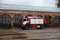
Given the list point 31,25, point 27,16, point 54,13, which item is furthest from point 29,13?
point 54,13

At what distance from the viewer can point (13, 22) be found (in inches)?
1328

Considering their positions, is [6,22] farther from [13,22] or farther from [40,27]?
[40,27]

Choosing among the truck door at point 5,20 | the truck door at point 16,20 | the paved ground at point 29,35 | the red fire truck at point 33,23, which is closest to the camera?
the paved ground at point 29,35

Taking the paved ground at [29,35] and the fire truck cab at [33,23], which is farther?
the fire truck cab at [33,23]

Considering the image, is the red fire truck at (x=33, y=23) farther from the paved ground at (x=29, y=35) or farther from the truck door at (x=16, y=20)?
the paved ground at (x=29, y=35)

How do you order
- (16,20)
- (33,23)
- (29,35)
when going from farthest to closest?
(16,20) → (33,23) → (29,35)

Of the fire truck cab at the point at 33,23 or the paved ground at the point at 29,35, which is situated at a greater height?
the paved ground at the point at 29,35

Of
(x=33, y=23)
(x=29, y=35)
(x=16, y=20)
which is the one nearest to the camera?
(x=29, y=35)

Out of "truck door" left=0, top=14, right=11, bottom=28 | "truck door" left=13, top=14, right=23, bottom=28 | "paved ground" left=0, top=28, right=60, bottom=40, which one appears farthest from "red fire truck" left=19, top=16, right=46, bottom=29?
"paved ground" left=0, top=28, right=60, bottom=40

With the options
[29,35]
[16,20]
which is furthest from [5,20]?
[29,35]

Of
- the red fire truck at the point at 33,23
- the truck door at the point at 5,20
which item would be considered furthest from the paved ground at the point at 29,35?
the truck door at the point at 5,20

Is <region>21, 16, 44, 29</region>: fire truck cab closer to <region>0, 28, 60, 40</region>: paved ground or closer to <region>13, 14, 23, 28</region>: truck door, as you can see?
<region>13, 14, 23, 28</region>: truck door

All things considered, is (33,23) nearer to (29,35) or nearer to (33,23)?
(33,23)

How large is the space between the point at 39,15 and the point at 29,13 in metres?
2.19
